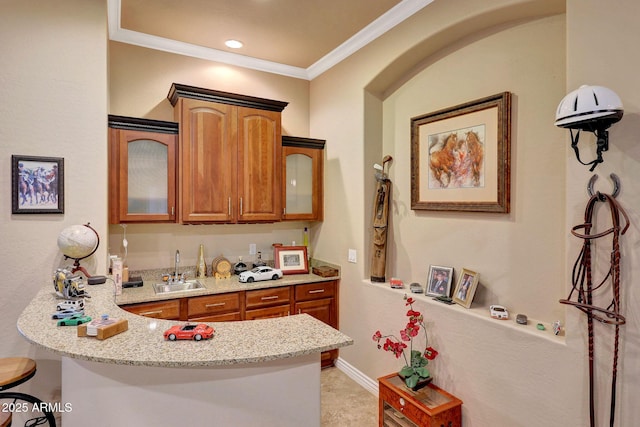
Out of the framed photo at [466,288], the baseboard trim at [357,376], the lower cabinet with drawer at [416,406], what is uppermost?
the framed photo at [466,288]

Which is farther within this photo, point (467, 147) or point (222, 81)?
point (222, 81)

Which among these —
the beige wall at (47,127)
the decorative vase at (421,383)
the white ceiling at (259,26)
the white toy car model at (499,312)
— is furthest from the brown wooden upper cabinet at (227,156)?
the white toy car model at (499,312)

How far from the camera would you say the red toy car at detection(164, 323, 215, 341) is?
4.60 feet

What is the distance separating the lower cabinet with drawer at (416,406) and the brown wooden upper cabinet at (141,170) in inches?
84.9

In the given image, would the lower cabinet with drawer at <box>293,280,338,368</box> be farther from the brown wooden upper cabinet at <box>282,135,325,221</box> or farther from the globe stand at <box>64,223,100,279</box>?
the globe stand at <box>64,223,100,279</box>

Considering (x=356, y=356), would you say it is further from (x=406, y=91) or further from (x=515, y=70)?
(x=515, y=70)

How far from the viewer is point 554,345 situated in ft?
5.94

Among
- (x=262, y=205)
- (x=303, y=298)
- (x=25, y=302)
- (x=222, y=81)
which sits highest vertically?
(x=222, y=81)

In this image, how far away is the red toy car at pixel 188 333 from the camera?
1.40 m

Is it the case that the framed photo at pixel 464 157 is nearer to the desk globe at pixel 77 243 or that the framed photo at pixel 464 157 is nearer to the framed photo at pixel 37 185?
the desk globe at pixel 77 243

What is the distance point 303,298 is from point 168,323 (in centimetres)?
182

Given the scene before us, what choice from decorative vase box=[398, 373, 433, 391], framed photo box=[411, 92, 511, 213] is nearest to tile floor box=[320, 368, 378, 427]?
decorative vase box=[398, 373, 433, 391]

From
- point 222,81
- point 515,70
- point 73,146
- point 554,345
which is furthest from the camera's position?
point 222,81

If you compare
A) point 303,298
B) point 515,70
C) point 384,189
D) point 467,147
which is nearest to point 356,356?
point 303,298
